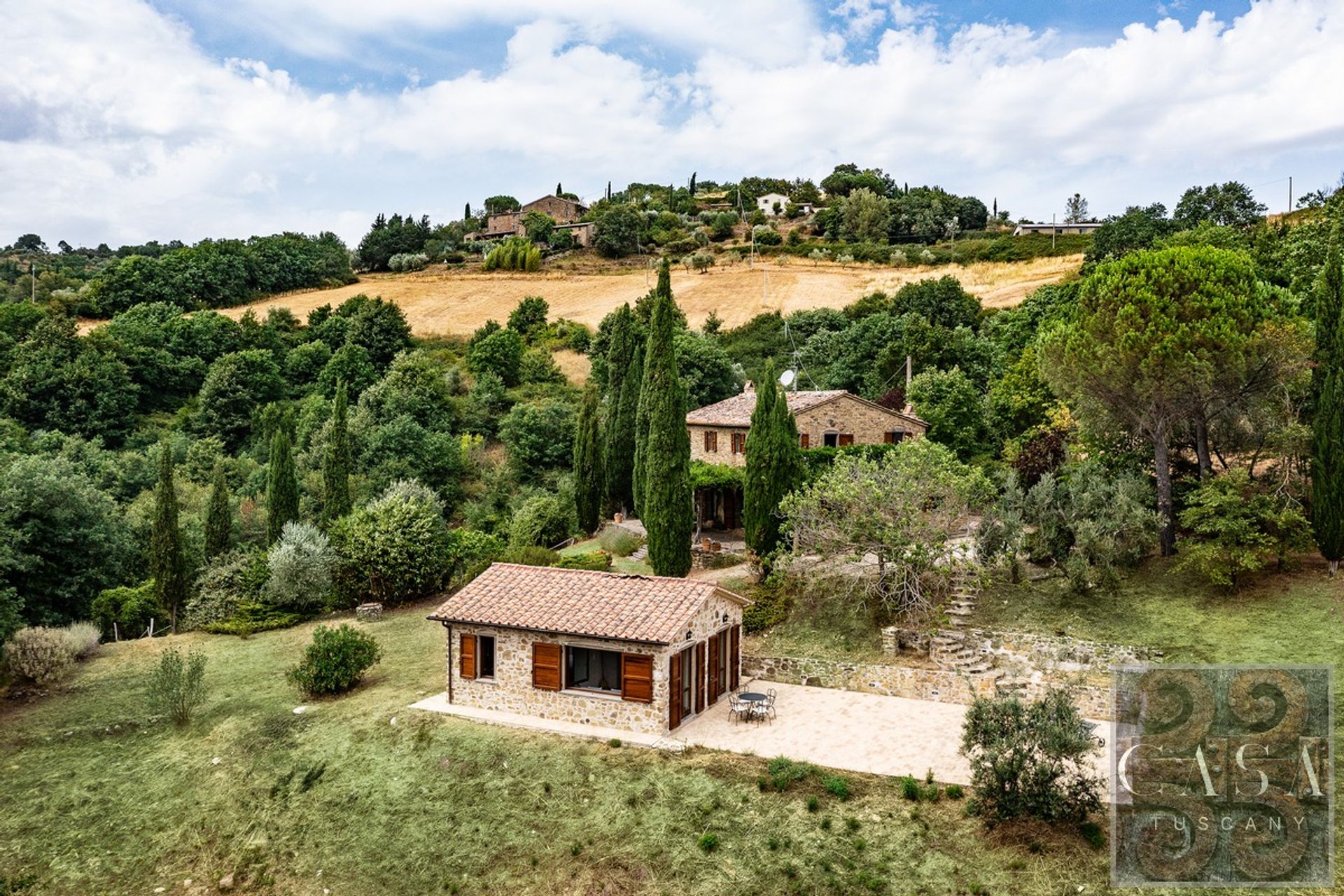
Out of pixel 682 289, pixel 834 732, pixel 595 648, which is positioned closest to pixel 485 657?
pixel 595 648

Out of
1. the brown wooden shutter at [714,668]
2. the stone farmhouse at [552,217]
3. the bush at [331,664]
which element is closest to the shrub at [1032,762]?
the brown wooden shutter at [714,668]

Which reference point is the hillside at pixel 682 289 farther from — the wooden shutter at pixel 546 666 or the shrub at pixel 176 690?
the shrub at pixel 176 690

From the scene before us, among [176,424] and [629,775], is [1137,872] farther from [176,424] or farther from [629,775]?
[176,424]

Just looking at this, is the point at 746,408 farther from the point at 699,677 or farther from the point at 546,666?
the point at 546,666

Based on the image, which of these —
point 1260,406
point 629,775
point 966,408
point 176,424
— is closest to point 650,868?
point 629,775

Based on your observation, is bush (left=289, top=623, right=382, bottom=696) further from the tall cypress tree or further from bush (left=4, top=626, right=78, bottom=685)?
the tall cypress tree
